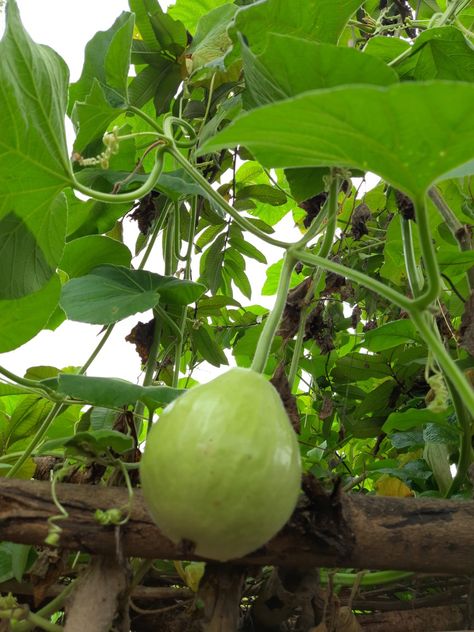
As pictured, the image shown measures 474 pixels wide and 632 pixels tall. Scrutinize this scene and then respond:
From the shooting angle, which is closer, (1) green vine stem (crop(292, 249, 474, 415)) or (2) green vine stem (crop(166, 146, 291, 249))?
(1) green vine stem (crop(292, 249, 474, 415))

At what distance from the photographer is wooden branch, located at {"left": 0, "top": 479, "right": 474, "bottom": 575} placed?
0.49 metres

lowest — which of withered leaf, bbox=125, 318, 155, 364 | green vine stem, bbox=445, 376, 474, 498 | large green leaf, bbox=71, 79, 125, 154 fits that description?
green vine stem, bbox=445, 376, 474, 498

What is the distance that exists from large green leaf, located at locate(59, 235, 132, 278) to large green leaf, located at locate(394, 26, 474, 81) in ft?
1.25

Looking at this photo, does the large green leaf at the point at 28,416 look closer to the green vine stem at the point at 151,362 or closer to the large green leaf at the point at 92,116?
the green vine stem at the point at 151,362

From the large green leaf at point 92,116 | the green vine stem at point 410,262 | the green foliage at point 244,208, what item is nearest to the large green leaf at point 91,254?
the green foliage at point 244,208

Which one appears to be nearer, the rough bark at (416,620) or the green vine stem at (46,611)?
the green vine stem at (46,611)

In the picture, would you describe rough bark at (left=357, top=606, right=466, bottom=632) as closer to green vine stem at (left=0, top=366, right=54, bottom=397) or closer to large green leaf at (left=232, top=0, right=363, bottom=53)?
green vine stem at (left=0, top=366, right=54, bottom=397)

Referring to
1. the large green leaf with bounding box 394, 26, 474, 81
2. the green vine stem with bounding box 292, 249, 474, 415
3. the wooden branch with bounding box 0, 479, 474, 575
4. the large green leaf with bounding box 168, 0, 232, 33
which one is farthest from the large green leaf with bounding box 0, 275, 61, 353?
the large green leaf with bounding box 168, 0, 232, 33

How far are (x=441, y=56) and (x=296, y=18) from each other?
17 centimetres

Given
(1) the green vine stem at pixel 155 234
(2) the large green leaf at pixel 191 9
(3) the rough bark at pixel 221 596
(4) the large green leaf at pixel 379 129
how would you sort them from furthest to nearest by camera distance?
1. (2) the large green leaf at pixel 191 9
2. (1) the green vine stem at pixel 155 234
3. (3) the rough bark at pixel 221 596
4. (4) the large green leaf at pixel 379 129

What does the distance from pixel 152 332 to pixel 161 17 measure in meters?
0.43

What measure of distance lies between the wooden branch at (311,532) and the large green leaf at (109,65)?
0.44 metres

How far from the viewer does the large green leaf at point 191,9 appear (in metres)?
1.07

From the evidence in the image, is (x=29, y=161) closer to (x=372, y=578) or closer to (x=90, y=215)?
(x=90, y=215)
